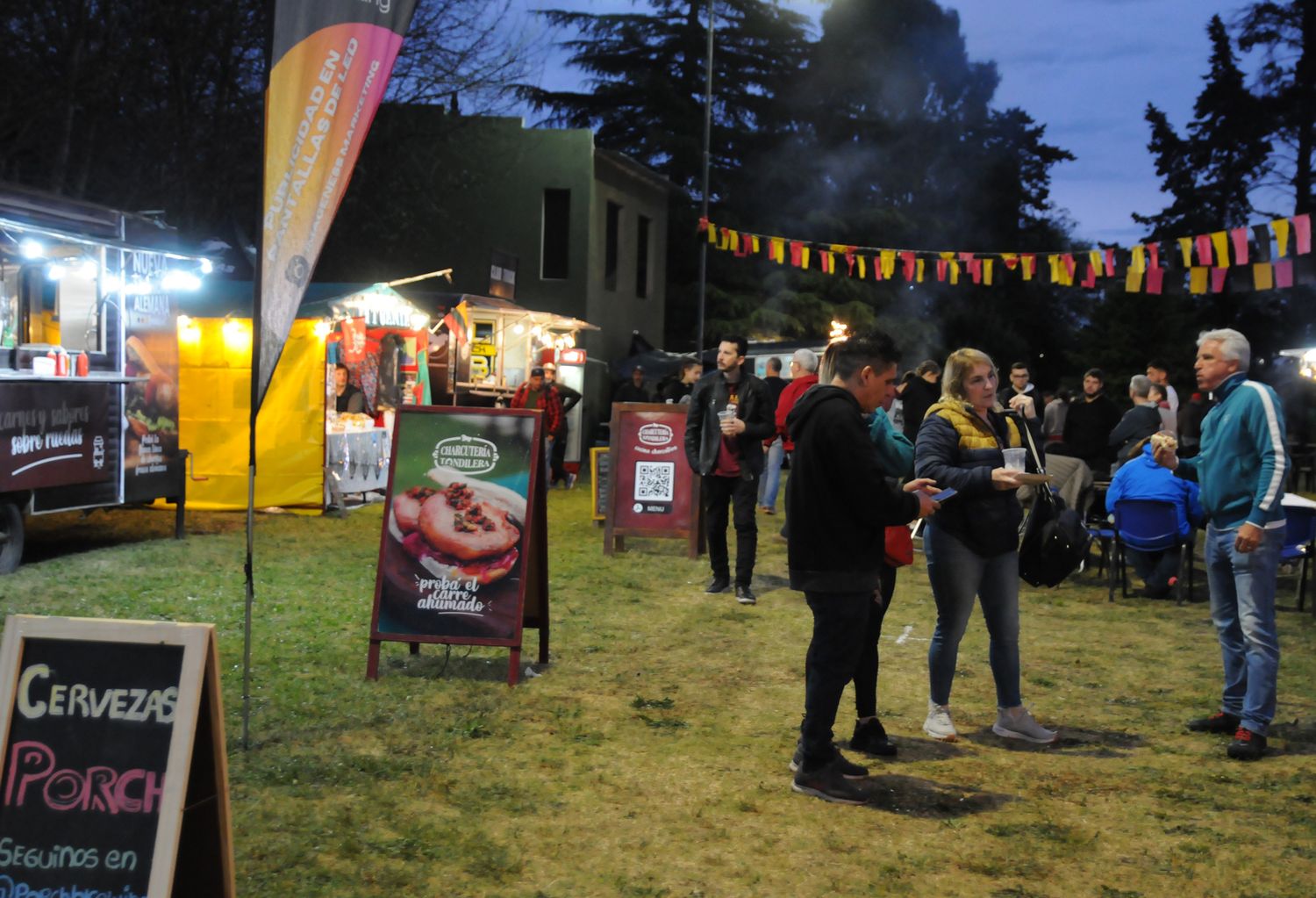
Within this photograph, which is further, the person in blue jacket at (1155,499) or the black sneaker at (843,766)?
the person in blue jacket at (1155,499)

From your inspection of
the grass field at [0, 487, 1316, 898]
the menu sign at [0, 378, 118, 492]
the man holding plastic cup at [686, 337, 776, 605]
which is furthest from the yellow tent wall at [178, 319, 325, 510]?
the man holding plastic cup at [686, 337, 776, 605]

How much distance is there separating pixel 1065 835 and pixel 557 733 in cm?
229

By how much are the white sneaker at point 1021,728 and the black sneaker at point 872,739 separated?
2.10 feet

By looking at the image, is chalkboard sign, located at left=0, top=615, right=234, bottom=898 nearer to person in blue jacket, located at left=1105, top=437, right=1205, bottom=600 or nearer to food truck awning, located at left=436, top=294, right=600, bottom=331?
person in blue jacket, located at left=1105, top=437, right=1205, bottom=600

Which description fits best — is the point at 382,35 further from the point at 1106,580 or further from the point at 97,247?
the point at 1106,580

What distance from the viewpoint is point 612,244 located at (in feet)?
95.6

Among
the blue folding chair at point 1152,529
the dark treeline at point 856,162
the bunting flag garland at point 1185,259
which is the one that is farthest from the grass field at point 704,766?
the dark treeline at point 856,162

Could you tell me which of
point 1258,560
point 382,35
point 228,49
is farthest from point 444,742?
point 228,49

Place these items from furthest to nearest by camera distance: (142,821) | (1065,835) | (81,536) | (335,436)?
(335,436) < (81,536) < (1065,835) < (142,821)

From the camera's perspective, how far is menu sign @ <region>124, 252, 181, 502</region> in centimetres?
1145

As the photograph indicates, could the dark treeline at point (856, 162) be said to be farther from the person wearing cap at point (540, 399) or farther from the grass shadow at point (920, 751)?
the grass shadow at point (920, 751)

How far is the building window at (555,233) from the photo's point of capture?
89.1ft

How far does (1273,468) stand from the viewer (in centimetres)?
563

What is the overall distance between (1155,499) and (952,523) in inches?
201
